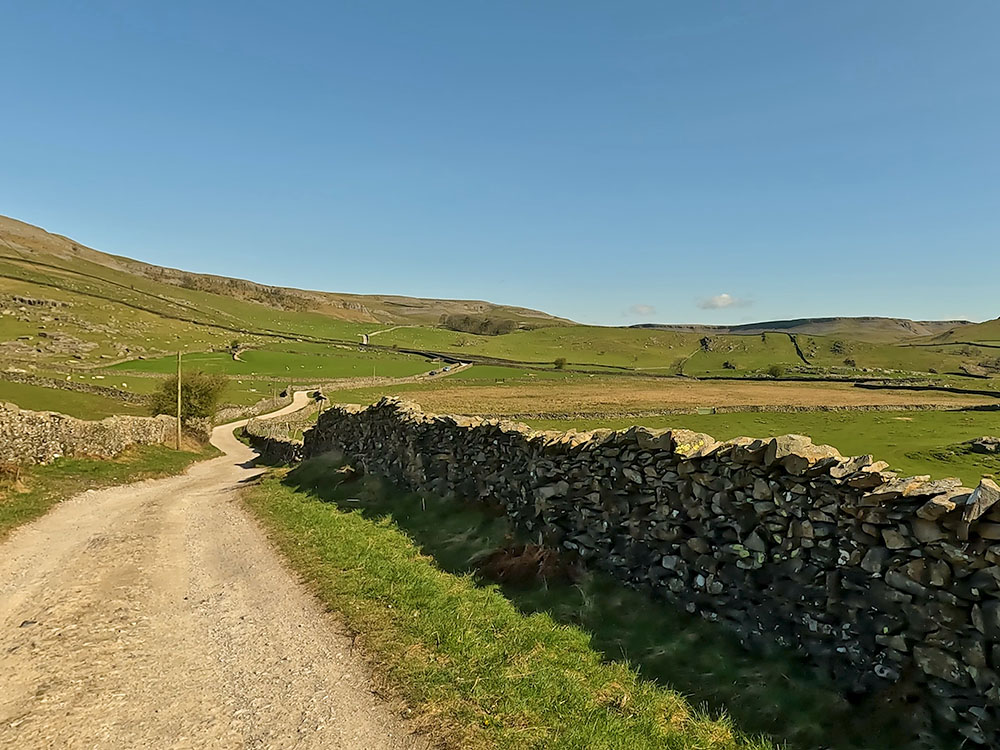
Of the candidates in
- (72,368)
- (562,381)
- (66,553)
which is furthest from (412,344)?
(66,553)

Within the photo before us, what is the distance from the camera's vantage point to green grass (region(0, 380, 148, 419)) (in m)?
44.8

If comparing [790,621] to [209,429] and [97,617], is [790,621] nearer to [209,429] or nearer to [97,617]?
[97,617]

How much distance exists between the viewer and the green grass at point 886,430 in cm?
2475

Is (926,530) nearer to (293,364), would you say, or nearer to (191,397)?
(191,397)

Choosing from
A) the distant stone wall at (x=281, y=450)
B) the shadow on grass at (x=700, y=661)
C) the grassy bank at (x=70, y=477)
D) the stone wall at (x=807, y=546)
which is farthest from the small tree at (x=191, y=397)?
the stone wall at (x=807, y=546)

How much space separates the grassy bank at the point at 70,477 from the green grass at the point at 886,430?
27013 millimetres

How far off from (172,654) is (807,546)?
8.65 m

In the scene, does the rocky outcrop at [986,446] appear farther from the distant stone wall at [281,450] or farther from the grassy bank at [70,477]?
the grassy bank at [70,477]

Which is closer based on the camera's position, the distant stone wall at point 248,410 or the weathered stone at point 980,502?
the weathered stone at point 980,502

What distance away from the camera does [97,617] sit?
900cm

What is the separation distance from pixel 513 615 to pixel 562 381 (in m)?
121

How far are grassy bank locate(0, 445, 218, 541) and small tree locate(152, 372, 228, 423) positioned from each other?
1661 centimetres

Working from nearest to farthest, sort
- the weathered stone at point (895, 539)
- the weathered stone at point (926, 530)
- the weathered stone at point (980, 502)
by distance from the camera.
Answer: the weathered stone at point (980, 502) → the weathered stone at point (926, 530) → the weathered stone at point (895, 539)

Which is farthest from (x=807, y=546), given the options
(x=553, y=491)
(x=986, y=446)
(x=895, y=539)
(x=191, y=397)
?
(x=191, y=397)
